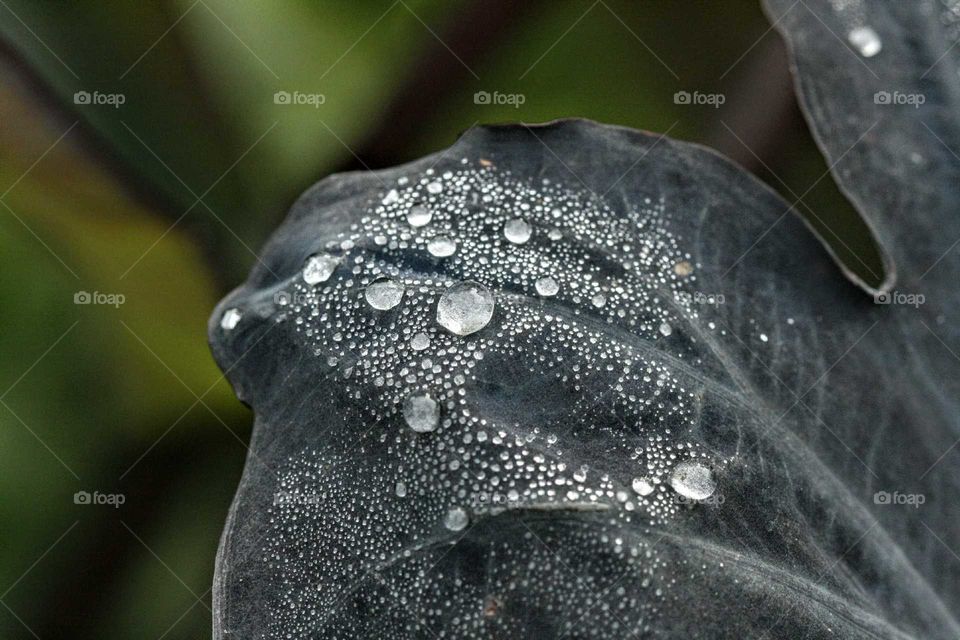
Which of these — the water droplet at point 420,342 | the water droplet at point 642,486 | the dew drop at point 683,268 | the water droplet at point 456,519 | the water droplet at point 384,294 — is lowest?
the water droplet at point 642,486

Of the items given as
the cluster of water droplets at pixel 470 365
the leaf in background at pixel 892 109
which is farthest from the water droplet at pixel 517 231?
the leaf in background at pixel 892 109

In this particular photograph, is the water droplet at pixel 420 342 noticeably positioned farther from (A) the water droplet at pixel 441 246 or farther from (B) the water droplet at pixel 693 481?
(B) the water droplet at pixel 693 481

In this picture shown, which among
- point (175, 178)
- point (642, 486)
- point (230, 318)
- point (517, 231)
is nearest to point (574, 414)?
point (642, 486)

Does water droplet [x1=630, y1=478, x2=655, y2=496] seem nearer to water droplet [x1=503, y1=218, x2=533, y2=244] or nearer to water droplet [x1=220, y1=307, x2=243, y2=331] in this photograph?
water droplet [x1=503, y1=218, x2=533, y2=244]

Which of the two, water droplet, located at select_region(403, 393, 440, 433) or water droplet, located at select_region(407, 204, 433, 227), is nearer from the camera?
water droplet, located at select_region(403, 393, 440, 433)

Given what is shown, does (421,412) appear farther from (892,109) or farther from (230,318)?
(892,109)

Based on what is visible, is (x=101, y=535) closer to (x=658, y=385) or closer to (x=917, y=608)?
(x=658, y=385)

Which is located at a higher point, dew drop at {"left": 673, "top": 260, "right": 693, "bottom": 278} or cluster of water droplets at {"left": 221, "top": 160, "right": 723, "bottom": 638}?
cluster of water droplets at {"left": 221, "top": 160, "right": 723, "bottom": 638}

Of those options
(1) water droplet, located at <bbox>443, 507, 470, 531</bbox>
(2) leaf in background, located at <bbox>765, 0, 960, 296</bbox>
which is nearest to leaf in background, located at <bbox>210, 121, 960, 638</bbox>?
(1) water droplet, located at <bbox>443, 507, 470, 531</bbox>
